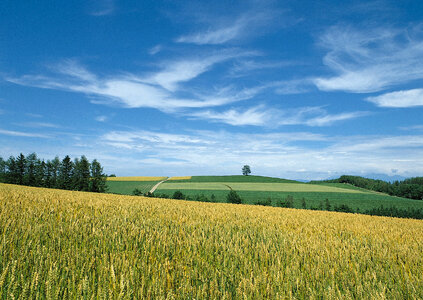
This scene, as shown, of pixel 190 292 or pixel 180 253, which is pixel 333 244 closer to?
pixel 180 253

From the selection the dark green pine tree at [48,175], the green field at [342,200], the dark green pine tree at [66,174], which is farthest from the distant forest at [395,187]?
the dark green pine tree at [48,175]

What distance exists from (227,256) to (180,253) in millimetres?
768

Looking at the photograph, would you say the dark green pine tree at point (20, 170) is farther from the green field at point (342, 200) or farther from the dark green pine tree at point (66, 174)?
the green field at point (342, 200)

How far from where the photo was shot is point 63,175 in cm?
5812

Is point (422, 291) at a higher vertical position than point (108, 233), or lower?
lower

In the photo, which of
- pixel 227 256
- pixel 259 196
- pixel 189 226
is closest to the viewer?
pixel 227 256

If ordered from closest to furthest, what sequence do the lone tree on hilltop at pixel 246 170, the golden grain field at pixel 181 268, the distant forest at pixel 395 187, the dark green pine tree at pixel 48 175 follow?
the golden grain field at pixel 181 268, the distant forest at pixel 395 187, the dark green pine tree at pixel 48 175, the lone tree on hilltop at pixel 246 170

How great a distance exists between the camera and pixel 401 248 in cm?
496

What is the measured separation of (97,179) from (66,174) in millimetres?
10552

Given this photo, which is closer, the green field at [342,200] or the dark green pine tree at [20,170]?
the green field at [342,200]

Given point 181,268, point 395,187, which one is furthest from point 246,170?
point 181,268

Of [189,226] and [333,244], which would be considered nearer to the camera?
[333,244]

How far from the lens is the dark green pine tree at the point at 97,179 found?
52.3 metres

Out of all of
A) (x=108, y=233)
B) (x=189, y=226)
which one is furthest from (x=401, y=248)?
(x=108, y=233)
